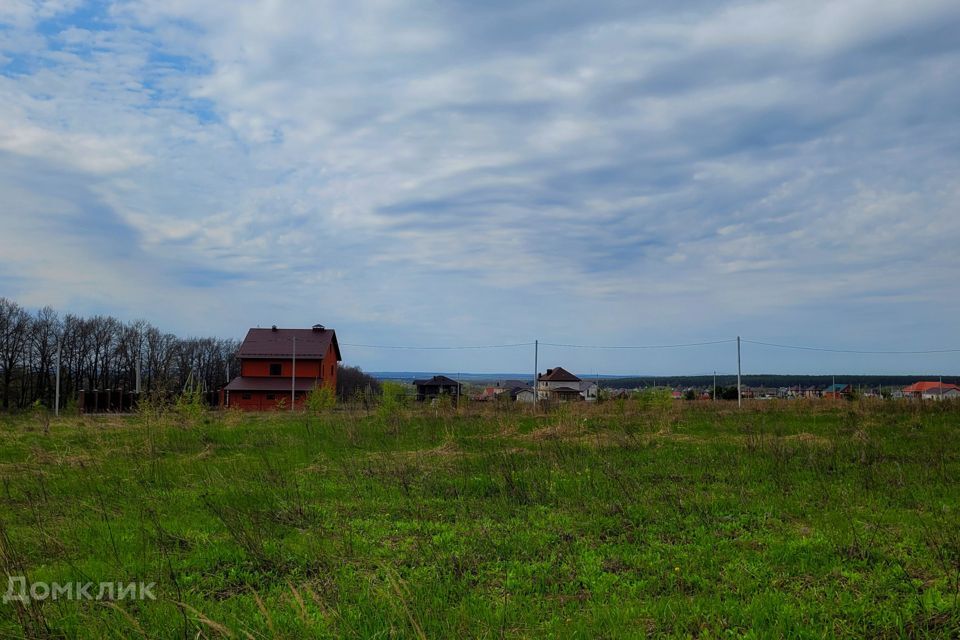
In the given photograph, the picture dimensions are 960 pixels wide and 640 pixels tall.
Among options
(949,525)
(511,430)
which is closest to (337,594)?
(949,525)

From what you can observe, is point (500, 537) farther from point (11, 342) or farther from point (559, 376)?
point (559, 376)

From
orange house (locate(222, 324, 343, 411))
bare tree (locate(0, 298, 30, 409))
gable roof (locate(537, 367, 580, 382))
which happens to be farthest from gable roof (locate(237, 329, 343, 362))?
gable roof (locate(537, 367, 580, 382))

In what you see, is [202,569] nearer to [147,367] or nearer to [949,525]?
[949,525]

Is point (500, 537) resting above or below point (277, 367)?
below

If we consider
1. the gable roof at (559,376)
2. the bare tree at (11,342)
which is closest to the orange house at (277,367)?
the bare tree at (11,342)

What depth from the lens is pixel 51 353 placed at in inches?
2202

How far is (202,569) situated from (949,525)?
7.01 meters

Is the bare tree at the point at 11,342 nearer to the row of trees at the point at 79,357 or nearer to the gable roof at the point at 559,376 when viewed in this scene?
the row of trees at the point at 79,357

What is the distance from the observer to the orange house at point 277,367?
4459 cm

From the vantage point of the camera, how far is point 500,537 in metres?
6.11

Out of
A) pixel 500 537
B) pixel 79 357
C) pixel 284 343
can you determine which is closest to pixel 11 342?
pixel 79 357

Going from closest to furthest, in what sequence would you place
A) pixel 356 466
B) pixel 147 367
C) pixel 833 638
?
pixel 833 638
pixel 356 466
pixel 147 367

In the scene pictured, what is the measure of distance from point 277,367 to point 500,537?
141 ft

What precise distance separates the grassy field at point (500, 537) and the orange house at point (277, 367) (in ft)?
108
